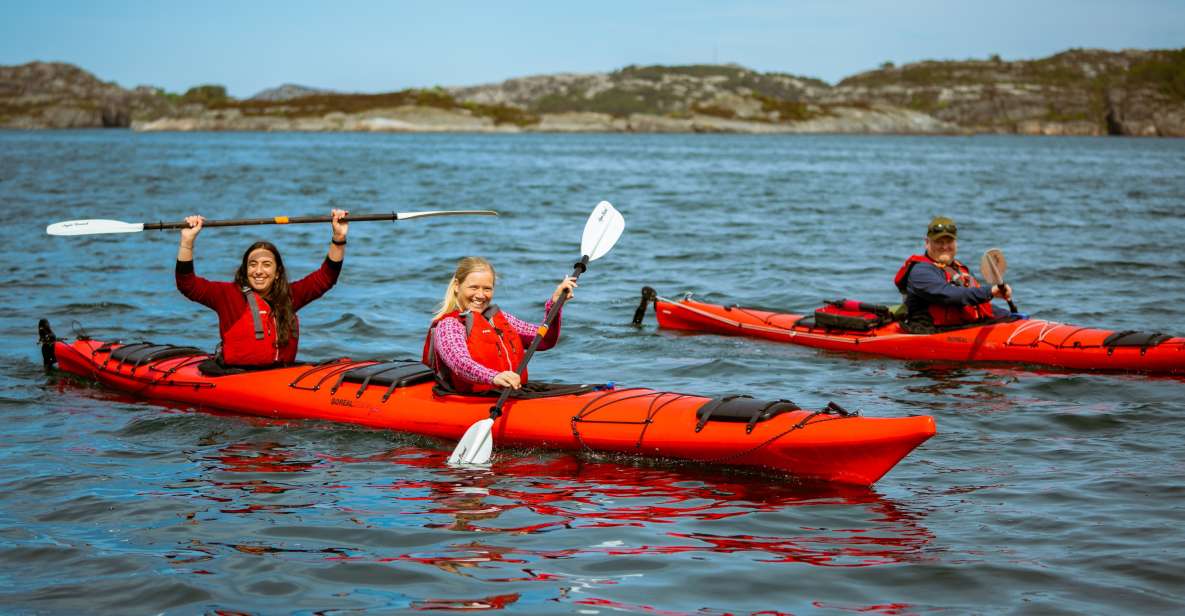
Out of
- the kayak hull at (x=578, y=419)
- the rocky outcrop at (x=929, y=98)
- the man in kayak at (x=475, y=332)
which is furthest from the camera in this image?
the rocky outcrop at (x=929, y=98)

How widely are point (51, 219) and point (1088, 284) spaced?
Result: 61.3 feet

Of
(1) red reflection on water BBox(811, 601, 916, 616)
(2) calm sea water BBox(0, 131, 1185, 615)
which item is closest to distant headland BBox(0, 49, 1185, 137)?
(2) calm sea water BBox(0, 131, 1185, 615)

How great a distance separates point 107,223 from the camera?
8688mm

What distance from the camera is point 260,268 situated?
307 inches

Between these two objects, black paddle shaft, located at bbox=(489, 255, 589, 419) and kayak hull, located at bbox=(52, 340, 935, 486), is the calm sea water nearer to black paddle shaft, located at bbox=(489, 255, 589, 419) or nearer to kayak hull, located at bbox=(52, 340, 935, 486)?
kayak hull, located at bbox=(52, 340, 935, 486)

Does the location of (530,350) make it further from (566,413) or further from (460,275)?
(460,275)

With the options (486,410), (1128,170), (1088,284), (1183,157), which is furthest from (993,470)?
(1183,157)

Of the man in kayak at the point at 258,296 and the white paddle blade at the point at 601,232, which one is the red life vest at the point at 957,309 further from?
the man in kayak at the point at 258,296

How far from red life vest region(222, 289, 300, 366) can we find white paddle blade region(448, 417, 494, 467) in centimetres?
204

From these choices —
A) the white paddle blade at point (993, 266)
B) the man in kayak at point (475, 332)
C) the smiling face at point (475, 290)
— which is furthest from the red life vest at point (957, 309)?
the smiling face at point (475, 290)

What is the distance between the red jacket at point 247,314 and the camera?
7.74 m

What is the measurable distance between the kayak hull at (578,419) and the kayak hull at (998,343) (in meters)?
4.04

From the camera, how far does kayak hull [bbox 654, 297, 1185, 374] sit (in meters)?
9.26

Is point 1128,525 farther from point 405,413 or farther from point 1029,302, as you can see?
point 1029,302
